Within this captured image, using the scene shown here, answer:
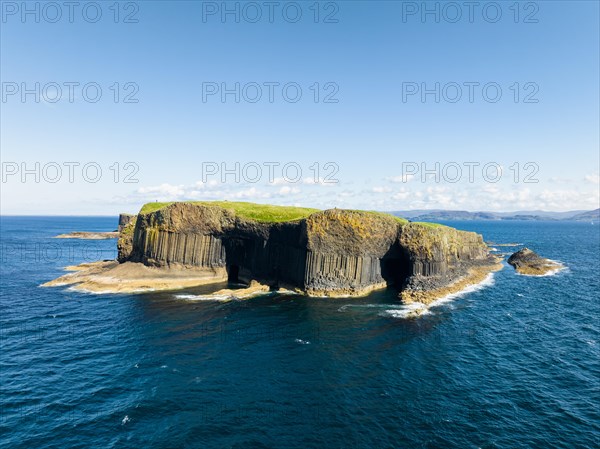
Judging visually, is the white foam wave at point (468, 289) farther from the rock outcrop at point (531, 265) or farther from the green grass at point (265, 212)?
the green grass at point (265, 212)

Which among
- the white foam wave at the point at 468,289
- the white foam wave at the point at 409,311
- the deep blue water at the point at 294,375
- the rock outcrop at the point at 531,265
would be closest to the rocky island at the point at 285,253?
the white foam wave at the point at 468,289

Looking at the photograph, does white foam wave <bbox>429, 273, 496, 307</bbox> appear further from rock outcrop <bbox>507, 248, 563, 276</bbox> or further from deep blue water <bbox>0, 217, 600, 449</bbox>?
rock outcrop <bbox>507, 248, 563, 276</bbox>

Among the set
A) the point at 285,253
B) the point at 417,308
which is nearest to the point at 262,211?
the point at 285,253

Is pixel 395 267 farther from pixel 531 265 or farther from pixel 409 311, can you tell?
pixel 531 265

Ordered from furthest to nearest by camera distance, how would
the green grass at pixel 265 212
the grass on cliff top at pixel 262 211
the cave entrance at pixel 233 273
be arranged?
the cave entrance at pixel 233 273 → the grass on cliff top at pixel 262 211 → the green grass at pixel 265 212

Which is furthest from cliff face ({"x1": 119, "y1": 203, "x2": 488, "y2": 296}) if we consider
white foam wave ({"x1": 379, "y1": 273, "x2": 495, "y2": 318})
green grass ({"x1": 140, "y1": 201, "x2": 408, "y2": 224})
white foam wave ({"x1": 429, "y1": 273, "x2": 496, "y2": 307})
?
white foam wave ({"x1": 379, "y1": 273, "x2": 495, "y2": 318})

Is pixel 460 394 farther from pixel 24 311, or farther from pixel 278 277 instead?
pixel 24 311
